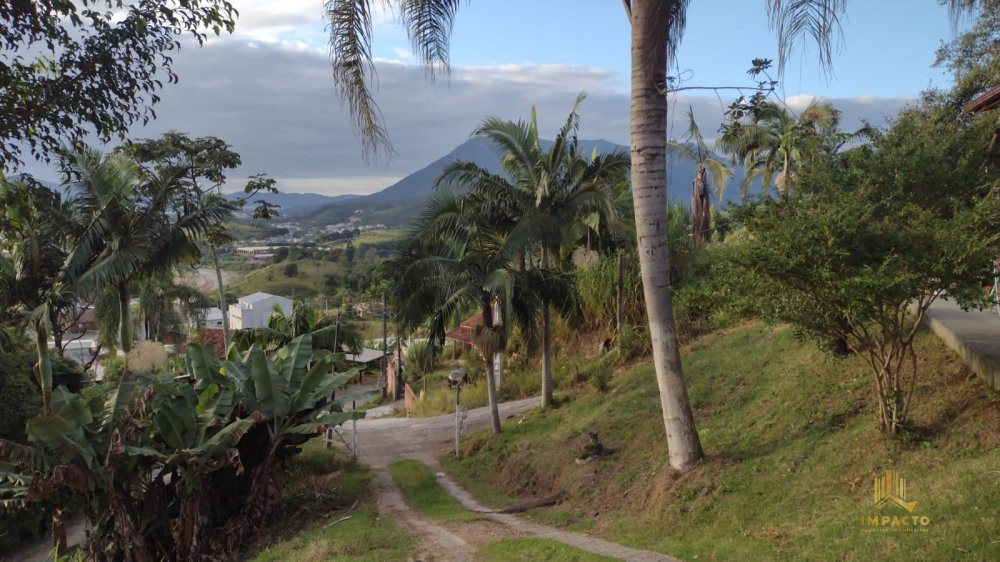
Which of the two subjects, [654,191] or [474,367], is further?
[474,367]

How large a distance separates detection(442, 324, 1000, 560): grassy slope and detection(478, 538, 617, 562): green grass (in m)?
0.85

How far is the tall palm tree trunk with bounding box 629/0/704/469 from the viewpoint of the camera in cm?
978

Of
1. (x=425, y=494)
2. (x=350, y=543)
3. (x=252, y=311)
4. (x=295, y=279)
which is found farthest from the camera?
(x=295, y=279)

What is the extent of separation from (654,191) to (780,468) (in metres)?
3.75

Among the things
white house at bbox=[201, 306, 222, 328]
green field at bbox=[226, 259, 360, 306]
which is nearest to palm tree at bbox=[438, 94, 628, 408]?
white house at bbox=[201, 306, 222, 328]

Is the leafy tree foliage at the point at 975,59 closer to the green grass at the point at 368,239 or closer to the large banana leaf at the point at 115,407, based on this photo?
the large banana leaf at the point at 115,407

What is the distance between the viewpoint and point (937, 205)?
10250 mm

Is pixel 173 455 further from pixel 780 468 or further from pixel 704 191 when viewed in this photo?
pixel 704 191

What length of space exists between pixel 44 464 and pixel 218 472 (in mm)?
2739

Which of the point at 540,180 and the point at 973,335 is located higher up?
the point at 540,180

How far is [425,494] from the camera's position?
14.6 meters

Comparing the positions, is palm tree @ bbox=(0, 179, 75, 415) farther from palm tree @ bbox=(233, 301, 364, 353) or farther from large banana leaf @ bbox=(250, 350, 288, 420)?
palm tree @ bbox=(233, 301, 364, 353)

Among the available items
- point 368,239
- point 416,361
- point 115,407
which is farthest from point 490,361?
point 368,239

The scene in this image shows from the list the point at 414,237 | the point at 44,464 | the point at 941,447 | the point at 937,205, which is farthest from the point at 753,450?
the point at 44,464
